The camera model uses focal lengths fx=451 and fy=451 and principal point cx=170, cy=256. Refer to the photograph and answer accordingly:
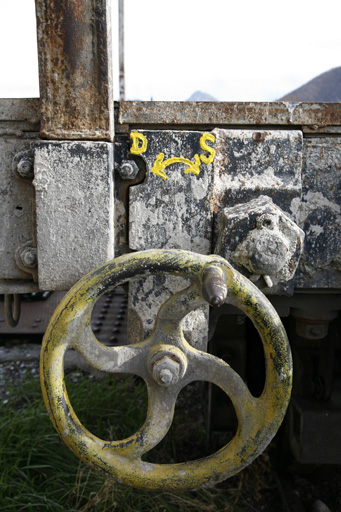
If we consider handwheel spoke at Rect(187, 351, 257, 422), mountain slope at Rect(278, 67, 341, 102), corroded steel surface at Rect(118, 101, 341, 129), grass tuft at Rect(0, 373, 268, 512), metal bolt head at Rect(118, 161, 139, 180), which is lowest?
grass tuft at Rect(0, 373, 268, 512)

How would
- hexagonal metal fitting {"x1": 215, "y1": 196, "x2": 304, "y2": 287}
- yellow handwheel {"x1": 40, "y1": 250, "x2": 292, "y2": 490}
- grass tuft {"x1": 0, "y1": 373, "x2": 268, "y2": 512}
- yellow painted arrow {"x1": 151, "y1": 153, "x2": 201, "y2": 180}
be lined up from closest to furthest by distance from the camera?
yellow handwheel {"x1": 40, "y1": 250, "x2": 292, "y2": 490} < hexagonal metal fitting {"x1": 215, "y1": 196, "x2": 304, "y2": 287} < yellow painted arrow {"x1": 151, "y1": 153, "x2": 201, "y2": 180} < grass tuft {"x1": 0, "y1": 373, "x2": 268, "y2": 512}

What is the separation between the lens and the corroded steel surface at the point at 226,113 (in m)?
1.43

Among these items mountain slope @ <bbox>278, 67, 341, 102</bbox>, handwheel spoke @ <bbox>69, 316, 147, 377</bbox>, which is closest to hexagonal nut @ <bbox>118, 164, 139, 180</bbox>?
handwheel spoke @ <bbox>69, 316, 147, 377</bbox>

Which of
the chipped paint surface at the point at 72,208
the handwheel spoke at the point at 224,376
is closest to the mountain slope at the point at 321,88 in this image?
the chipped paint surface at the point at 72,208

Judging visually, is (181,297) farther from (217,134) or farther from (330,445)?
(330,445)

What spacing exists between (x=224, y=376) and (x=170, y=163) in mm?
661

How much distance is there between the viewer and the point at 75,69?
1.39 meters

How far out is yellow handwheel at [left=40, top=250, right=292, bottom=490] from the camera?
3.67 feet

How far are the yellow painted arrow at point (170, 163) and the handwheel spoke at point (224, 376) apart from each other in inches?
22.1

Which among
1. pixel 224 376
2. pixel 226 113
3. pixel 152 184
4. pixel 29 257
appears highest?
pixel 226 113

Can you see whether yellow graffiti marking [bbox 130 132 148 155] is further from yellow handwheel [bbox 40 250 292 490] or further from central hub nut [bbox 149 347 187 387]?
central hub nut [bbox 149 347 187 387]

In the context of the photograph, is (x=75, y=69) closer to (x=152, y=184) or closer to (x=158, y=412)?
(x=152, y=184)

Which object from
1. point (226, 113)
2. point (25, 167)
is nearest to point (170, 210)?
point (226, 113)

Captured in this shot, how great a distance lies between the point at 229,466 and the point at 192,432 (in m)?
1.46
